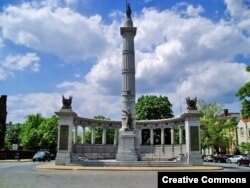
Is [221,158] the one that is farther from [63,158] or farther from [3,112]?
[3,112]

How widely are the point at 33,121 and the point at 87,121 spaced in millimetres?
38198

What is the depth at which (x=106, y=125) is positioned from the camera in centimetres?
5003

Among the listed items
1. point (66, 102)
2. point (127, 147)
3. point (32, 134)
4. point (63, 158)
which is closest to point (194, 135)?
point (127, 147)

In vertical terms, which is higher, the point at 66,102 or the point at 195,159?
the point at 66,102

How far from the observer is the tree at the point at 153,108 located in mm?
63594

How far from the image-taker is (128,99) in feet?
128

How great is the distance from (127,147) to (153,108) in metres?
28.5

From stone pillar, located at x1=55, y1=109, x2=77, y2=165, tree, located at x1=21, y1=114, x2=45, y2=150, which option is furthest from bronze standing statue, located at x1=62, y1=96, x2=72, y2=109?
tree, located at x1=21, y1=114, x2=45, y2=150

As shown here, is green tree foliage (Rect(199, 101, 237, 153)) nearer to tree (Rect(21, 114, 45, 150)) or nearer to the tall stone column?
the tall stone column

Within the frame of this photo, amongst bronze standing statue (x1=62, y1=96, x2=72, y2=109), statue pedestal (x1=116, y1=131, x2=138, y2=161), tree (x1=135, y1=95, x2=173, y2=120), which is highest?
tree (x1=135, y1=95, x2=173, y2=120)

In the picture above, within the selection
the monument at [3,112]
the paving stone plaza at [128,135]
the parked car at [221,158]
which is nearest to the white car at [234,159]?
the parked car at [221,158]

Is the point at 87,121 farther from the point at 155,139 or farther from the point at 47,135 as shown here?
the point at 47,135

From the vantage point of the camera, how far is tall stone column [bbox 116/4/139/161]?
35.7 m

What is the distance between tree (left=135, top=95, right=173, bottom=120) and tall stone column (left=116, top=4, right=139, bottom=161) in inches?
971
